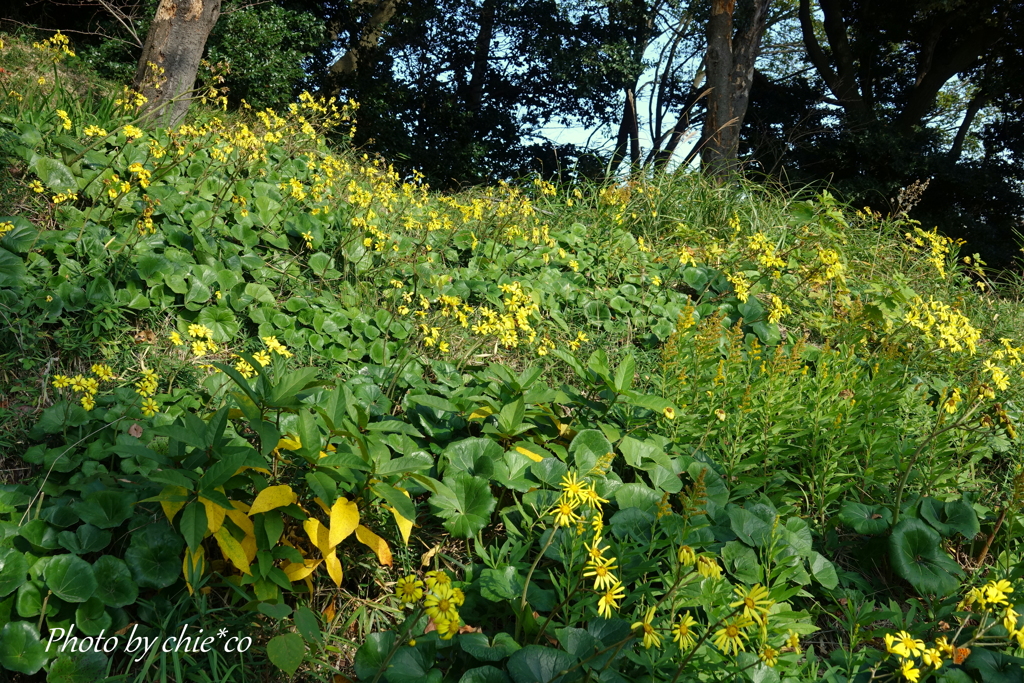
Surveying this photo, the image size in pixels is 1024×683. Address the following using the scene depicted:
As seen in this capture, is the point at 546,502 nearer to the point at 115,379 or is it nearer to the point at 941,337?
the point at 115,379

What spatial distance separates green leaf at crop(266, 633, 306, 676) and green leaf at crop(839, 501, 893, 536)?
185cm

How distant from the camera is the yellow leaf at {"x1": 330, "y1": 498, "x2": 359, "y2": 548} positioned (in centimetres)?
191

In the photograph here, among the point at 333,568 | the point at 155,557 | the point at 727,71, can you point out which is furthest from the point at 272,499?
the point at 727,71

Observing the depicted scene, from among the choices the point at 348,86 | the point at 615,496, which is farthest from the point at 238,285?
the point at 348,86

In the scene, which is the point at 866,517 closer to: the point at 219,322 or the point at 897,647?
the point at 897,647

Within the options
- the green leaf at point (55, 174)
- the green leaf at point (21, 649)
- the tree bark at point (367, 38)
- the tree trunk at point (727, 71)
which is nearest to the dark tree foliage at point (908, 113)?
the tree trunk at point (727, 71)

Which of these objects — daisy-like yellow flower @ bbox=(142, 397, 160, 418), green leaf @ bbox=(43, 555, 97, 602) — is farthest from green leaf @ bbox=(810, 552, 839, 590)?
daisy-like yellow flower @ bbox=(142, 397, 160, 418)

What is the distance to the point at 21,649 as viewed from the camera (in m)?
1.76

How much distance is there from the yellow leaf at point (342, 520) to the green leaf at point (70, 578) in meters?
0.66

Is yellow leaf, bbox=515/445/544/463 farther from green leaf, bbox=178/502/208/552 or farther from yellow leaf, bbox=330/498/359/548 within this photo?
green leaf, bbox=178/502/208/552

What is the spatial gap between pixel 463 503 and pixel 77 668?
111 cm

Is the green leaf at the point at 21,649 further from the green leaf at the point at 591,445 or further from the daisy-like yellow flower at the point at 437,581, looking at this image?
the green leaf at the point at 591,445

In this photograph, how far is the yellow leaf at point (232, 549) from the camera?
75.1 inches

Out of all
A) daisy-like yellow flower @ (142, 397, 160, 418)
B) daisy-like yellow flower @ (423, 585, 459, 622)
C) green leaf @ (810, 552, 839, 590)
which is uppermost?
green leaf @ (810, 552, 839, 590)
